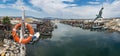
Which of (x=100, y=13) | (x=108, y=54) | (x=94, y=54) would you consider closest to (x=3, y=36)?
(x=94, y=54)

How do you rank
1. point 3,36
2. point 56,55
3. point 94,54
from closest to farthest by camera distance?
point 56,55, point 94,54, point 3,36

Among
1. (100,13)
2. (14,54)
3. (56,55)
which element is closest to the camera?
(14,54)

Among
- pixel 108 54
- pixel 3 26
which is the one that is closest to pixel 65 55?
pixel 108 54

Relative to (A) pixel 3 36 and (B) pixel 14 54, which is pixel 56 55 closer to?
(B) pixel 14 54

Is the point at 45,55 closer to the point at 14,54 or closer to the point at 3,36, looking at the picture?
the point at 14,54

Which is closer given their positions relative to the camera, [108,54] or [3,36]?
[108,54]

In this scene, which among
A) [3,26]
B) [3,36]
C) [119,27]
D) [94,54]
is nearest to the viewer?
[94,54]

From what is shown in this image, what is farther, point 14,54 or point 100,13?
point 100,13

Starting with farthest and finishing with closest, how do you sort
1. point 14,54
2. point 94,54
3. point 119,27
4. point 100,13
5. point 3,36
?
point 100,13 < point 119,27 < point 3,36 < point 94,54 < point 14,54

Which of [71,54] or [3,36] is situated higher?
[3,36]
